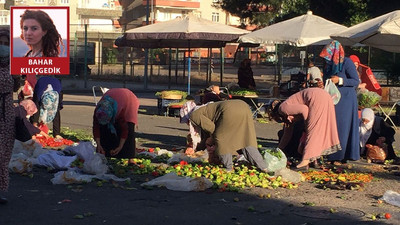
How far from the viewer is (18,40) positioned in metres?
8.94

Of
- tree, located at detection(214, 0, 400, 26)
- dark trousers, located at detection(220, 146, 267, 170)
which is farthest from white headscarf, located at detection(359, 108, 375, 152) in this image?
tree, located at detection(214, 0, 400, 26)

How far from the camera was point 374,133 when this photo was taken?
1284 centimetres

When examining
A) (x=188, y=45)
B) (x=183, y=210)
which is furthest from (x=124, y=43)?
(x=183, y=210)

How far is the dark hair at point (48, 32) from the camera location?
9.10 meters

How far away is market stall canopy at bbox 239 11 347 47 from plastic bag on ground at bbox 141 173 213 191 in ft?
32.6

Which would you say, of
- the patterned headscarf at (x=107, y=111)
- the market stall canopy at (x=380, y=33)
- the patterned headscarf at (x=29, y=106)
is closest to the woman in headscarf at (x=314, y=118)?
the patterned headscarf at (x=107, y=111)

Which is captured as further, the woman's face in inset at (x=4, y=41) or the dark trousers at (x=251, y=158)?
the dark trousers at (x=251, y=158)

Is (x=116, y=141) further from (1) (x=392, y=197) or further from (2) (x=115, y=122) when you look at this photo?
(1) (x=392, y=197)

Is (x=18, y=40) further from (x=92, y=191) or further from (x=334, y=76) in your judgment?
(x=334, y=76)

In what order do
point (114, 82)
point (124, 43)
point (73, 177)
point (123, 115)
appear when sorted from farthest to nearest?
point (114, 82), point (124, 43), point (123, 115), point (73, 177)

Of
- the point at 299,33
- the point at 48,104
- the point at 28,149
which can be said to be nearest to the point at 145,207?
the point at 28,149

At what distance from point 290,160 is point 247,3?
23.9 metres

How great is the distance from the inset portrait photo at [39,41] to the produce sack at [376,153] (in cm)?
565

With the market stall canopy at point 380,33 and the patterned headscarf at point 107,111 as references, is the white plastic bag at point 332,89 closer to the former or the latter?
the market stall canopy at point 380,33
